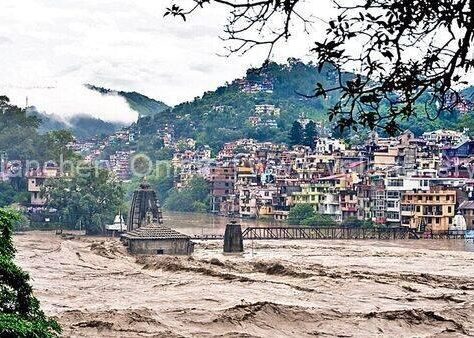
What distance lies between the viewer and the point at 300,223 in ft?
204

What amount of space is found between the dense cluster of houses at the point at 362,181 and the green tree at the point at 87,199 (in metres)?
15.1

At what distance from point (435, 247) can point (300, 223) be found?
16.2 meters

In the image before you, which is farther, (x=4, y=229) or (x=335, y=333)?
(x=335, y=333)

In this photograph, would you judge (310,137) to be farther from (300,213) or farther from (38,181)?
(38,181)

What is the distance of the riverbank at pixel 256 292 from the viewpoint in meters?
18.2

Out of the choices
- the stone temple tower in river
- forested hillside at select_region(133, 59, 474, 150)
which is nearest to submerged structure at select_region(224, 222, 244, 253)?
the stone temple tower in river

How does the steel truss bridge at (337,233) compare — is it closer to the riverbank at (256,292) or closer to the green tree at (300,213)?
the green tree at (300,213)

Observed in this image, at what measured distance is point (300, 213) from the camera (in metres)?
63.4

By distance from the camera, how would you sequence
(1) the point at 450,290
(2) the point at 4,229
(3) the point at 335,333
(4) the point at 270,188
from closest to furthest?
(2) the point at 4,229, (3) the point at 335,333, (1) the point at 450,290, (4) the point at 270,188

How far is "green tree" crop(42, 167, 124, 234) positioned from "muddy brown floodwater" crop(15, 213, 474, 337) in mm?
10676

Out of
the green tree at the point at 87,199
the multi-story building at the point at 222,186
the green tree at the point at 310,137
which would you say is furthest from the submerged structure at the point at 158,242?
the green tree at the point at 310,137


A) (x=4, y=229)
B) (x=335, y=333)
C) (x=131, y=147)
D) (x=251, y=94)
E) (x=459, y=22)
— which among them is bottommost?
(x=335, y=333)

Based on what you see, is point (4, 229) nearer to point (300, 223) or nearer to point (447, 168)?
point (300, 223)

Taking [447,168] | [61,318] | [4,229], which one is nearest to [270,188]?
[447,168]
